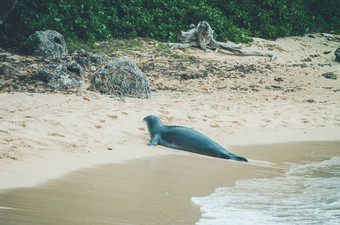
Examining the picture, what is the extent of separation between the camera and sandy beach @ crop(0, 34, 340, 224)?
14.6 ft

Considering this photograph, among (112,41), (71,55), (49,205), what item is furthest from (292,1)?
(49,205)

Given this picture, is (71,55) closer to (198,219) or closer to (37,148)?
(37,148)

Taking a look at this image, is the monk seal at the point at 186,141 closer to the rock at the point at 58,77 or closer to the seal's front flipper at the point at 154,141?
the seal's front flipper at the point at 154,141

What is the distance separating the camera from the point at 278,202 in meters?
3.46

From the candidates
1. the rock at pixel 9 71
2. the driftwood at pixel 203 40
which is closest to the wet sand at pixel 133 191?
the rock at pixel 9 71

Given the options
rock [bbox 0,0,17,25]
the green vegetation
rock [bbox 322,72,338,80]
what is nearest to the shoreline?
rock [bbox 0,0,17,25]

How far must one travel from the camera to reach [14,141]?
15.0 ft

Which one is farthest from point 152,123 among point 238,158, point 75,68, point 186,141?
point 75,68

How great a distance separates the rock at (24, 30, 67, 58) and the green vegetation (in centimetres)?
60

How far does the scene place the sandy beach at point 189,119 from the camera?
175 inches

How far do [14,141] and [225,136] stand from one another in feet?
11.5

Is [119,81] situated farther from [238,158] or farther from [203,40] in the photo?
[203,40]

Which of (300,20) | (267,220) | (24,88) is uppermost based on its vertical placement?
(300,20)

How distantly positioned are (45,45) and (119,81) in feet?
10.7
